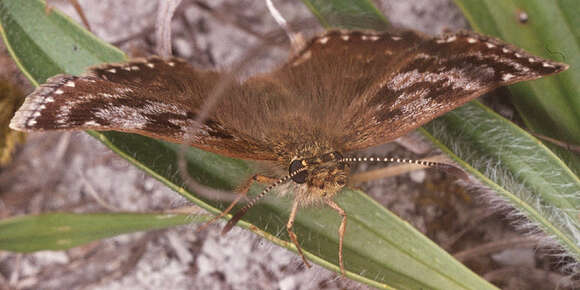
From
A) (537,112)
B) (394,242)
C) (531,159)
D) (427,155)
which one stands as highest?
(537,112)

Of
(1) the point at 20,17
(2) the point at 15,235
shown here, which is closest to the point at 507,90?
(1) the point at 20,17

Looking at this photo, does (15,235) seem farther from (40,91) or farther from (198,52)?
(198,52)

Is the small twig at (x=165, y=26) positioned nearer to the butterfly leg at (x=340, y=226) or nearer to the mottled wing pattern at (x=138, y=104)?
the mottled wing pattern at (x=138, y=104)

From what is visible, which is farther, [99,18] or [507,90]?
[99,18]

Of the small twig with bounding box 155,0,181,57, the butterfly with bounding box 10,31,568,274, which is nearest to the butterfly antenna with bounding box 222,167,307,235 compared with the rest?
the butterfly with bounding box 10,31,568,274

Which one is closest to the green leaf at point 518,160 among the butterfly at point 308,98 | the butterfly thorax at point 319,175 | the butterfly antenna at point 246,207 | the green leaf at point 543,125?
the green leaf at point 543,125

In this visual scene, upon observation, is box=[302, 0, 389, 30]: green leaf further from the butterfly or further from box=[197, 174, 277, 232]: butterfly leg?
box=[197, 174, 277, 232]: butterfly leg

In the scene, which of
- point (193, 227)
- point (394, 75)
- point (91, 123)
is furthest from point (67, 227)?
point (394, 75)

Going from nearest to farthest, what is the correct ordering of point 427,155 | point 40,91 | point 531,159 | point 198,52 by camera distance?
point 40,91, point 531,159, point 427,155, point 198,52
